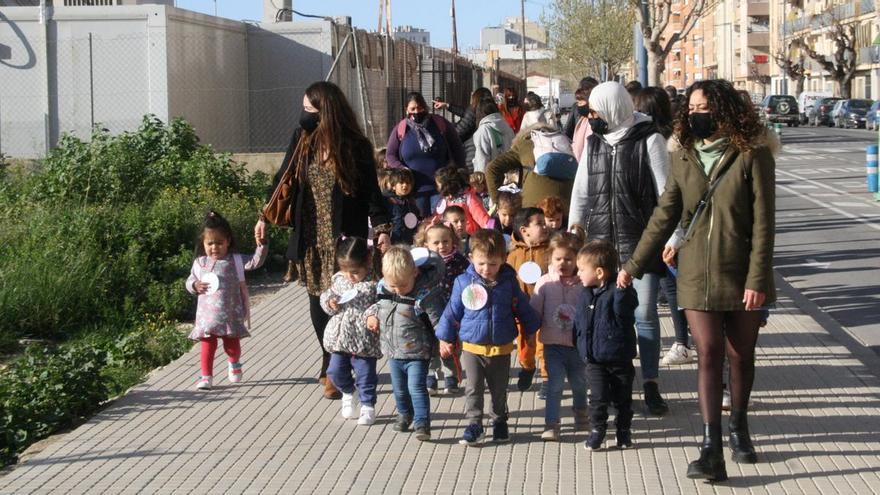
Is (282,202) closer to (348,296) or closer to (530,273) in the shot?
(348,296)

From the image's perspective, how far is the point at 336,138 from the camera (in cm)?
745

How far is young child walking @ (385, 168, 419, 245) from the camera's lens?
8977mm

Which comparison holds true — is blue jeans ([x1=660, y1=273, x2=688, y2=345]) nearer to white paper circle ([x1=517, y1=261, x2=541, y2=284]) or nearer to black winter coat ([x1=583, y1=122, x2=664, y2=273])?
black winter coat ([x1=583, y1=122, x2=664, y2=273])

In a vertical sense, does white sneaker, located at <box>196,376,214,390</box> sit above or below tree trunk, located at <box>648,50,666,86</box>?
below

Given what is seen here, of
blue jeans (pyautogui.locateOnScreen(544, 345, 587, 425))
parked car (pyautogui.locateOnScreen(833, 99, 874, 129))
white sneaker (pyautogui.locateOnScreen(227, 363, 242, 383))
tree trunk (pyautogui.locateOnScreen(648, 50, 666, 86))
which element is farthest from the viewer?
parked car (pyautogui.locateOnScreen(833, 99, 874, 129))

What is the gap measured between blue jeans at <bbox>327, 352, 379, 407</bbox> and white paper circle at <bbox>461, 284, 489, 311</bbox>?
83 centimetres

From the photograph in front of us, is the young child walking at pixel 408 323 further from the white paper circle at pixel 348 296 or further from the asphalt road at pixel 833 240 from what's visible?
the asphalt road at pixel 833 240

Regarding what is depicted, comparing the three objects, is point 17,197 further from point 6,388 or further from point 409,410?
point 409,410

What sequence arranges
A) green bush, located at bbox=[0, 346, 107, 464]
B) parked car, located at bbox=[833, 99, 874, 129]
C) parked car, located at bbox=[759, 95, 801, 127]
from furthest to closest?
parked car, located at bbox=[759, 95, 801, 127]
parked car, located at bbox=[833, 99, 874, 129]
green bush, located at bbox=[0, 346, 107, 464]

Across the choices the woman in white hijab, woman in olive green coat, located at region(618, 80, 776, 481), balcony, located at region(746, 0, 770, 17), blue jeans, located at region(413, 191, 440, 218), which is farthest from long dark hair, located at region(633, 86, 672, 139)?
balcony, located at region(746, 0, 770, 17)

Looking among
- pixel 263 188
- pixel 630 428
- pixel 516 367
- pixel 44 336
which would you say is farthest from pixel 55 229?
pixel 630 428

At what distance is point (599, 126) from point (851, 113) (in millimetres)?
55741

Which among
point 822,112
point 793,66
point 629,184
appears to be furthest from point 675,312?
point 793,66

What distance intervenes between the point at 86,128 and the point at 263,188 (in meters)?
3.78
